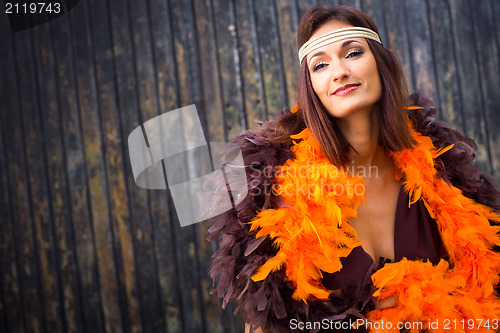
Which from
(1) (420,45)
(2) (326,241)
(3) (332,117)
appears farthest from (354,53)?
(1) (420,45)

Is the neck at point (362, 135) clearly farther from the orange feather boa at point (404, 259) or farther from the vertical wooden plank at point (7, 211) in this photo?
the vertical wooden plank at point (7, 211)

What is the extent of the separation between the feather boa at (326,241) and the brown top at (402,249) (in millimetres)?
32

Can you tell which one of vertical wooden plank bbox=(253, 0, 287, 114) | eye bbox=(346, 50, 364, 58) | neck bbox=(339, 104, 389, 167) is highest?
vertical wooden plank bbox=(253, 0, 287, 114)

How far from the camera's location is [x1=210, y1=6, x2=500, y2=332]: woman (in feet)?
4.65

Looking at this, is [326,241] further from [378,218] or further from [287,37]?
[287,37]

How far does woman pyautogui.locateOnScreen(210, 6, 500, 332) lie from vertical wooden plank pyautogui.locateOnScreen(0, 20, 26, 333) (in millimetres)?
2165

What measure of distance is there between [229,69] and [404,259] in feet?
5.75

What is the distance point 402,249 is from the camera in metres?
1.56

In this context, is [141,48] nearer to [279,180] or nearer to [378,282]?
[279,180]

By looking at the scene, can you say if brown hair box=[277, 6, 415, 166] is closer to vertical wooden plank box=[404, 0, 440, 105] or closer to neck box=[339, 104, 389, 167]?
neck box=[339, 104, 389, 167]

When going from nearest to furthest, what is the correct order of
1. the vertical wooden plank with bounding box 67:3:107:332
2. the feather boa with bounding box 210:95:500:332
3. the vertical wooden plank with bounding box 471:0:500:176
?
the feather boa with bounding box 210:95:500:332, the vertical wooden plank with bounding box 471:0:500:176, the vertical wooden plank with bounding box 67:3:107:332

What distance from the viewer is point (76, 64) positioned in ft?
9.75

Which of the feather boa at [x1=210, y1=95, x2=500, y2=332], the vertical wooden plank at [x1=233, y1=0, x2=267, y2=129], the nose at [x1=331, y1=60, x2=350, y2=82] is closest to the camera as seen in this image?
the feather boa at [x1=210, y1=95, x2=500, y2=332]

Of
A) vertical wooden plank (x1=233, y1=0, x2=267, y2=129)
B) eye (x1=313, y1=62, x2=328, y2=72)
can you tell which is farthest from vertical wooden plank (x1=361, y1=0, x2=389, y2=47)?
eye (x1=313, y1=62, x2=328, y2=72)
